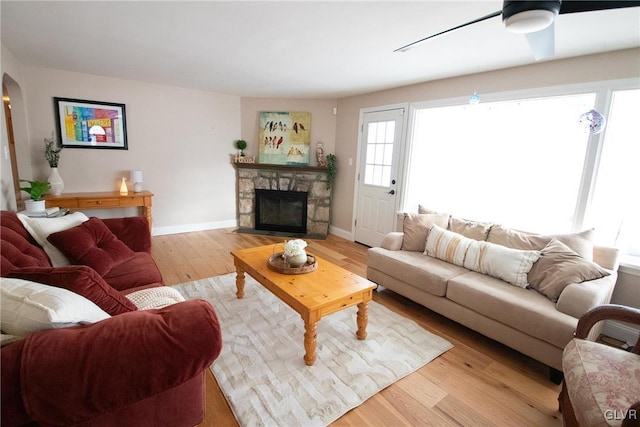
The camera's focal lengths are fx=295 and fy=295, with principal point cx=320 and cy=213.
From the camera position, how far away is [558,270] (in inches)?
83.8

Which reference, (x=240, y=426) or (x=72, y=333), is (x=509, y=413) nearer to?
(x=240, y=426)

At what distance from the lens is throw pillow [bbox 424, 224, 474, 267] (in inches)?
104

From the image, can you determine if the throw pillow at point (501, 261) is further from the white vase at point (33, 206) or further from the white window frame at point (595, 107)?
the white vase at point (33, 206)

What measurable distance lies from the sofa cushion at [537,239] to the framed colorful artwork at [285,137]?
3229 mm

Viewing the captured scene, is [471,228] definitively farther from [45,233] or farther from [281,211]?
[45,233]

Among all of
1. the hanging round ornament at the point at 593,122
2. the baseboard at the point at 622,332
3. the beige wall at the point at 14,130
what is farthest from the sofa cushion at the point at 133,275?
the baseboard at the point at 622,332

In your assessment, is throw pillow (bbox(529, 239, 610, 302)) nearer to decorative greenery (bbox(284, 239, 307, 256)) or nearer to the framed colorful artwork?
decorative greenery (bbox(284, 239, 307, 256))

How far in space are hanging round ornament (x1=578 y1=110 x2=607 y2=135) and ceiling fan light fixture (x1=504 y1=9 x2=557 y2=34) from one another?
4.97 ft

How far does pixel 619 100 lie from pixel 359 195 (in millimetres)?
2971

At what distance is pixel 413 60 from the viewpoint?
9.22ft

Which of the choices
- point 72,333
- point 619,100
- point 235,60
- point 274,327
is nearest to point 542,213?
point 619,100

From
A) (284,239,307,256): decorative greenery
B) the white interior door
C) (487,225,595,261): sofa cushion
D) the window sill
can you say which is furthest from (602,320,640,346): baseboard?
(284,239,307,256): decorative greenery

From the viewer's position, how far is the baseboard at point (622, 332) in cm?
232

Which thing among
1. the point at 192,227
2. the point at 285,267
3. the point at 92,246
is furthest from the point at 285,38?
the point at 192,227
